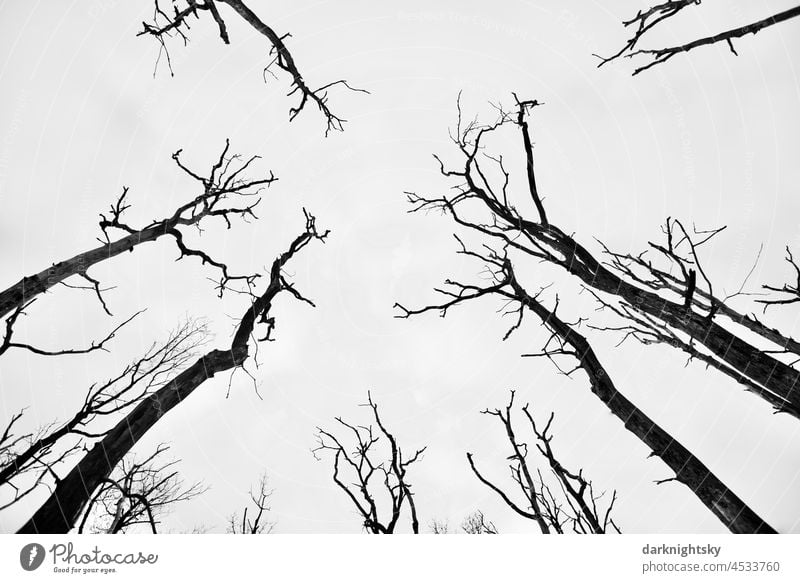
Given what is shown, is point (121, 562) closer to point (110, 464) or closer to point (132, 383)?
point (110, 464)

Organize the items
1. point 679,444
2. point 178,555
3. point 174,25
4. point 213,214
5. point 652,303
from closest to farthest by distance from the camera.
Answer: point 178,555
point 679,444
point 652,303
point 174,25
point 213,214

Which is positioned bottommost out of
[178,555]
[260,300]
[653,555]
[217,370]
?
[653,555]

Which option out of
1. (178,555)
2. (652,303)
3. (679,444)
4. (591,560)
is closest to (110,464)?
(178,555)

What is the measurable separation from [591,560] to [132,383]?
203 inches

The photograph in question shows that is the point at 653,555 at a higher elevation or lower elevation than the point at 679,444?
lower

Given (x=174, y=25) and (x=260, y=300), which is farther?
(x=260, y=300)

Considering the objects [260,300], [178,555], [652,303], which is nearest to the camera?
[178,555]

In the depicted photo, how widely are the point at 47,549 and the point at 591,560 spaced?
374cm

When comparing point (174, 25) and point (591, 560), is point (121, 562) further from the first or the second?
point (174, 25)

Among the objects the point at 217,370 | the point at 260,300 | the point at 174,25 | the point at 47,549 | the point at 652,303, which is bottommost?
the point at 47,549

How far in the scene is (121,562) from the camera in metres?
2.52

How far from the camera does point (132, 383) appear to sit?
4.61 metres

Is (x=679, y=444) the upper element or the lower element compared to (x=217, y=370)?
lower

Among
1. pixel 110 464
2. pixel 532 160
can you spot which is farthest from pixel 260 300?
pixel 532 160
